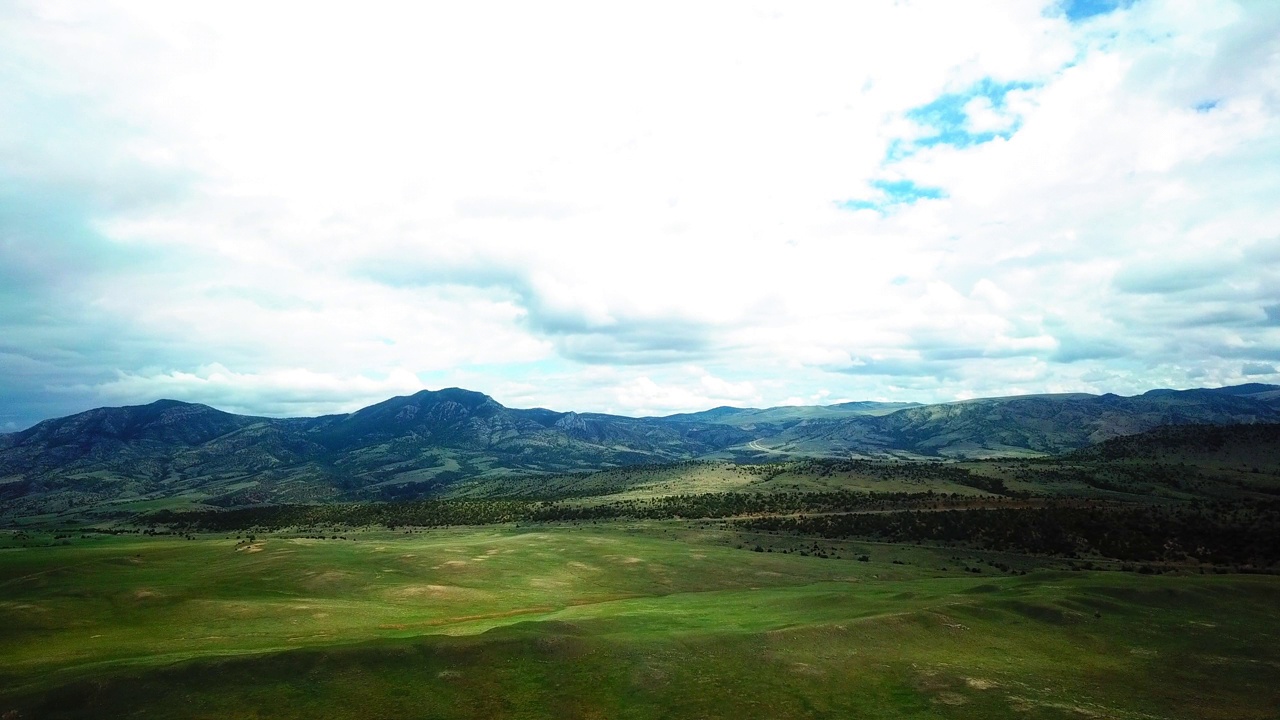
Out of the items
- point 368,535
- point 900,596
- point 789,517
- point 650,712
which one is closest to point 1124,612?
point 900,596

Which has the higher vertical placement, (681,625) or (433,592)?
(681,625)

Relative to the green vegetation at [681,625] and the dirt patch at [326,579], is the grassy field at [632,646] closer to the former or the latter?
the green vegetation at [681,625]

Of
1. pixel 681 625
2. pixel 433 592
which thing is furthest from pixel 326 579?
pixel 681 625

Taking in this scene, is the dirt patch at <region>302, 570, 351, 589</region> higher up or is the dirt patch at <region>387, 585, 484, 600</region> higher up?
the dirt patch at <region>302, 570, 351, 589</region>

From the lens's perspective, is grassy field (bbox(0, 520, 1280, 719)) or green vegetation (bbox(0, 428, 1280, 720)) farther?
green vegetation (bbox(0, 428, 1280, 720))

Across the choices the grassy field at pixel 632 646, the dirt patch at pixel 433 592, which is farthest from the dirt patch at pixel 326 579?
the dirt patch at pixel 433 592

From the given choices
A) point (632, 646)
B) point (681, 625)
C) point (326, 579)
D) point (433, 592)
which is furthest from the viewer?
point (326, 579)

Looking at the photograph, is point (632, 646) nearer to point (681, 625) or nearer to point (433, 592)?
point (681, 625)

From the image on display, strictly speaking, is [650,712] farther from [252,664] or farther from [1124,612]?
[1124,612]

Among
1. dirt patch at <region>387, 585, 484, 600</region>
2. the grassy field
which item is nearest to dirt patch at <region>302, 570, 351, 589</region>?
the grassy field

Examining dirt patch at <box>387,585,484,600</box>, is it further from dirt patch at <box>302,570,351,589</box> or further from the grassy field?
dirt patch at <box>302,570,351,589</box>
